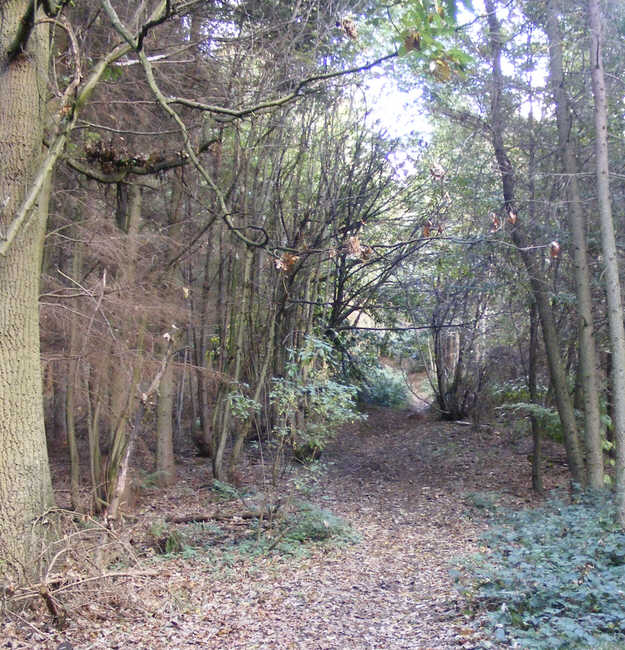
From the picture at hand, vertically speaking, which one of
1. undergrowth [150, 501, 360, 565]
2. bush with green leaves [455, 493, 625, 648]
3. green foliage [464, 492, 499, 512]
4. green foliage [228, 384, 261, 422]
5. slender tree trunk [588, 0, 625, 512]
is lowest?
green foliage [464, 492, 499, 512]

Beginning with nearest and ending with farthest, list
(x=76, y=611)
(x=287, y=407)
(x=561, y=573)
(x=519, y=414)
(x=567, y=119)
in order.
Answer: (x=76, y=611) < (x=561, y=573) < (x=287, y=407) < (x=567, y=119) < (x=519, y=414)

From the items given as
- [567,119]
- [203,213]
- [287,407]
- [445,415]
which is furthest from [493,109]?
[445,415]

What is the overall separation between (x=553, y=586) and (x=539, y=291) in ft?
21.5

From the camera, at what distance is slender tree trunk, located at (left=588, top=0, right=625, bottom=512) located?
8680 mm

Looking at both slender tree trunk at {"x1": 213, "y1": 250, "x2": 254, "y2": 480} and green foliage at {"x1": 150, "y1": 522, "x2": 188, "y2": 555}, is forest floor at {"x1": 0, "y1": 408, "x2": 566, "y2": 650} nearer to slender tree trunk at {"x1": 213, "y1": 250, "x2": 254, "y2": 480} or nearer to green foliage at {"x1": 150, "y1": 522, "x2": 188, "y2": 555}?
green foliage at {"x1": 150, "y1": 522, "x2": 188, "y2": 555}

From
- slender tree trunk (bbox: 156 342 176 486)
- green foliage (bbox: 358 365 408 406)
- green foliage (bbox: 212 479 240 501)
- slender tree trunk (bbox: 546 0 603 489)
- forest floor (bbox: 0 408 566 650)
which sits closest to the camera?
forest floor (bbox: 0 408 566 650)

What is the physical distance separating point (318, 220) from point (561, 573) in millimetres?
7657

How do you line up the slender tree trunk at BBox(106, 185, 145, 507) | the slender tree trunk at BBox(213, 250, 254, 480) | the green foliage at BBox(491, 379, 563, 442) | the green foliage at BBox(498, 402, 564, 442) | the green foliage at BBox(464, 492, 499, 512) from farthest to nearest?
the green foliage at BBox(491, 379, 563, 442), the slender tree trunk at BBox(213, 250, 254, 480), the green foliage at BBox(464, 492, 499, 512), the green foliage at BBox(498, 402, 564, 442), the slender tree trunk at BBox(106, 185, 145, 507)

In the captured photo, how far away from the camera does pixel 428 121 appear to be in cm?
1300

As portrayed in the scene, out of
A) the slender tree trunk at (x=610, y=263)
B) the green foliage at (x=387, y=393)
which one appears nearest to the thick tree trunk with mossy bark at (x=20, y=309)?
the slender tree trunk at (x=610, y=263)

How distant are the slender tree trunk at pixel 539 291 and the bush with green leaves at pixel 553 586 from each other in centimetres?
348

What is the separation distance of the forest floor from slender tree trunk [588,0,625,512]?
2.22 m

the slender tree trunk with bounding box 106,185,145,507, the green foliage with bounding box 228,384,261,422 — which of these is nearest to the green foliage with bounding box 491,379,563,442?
the green foliage with bounding box 228,384,261,422

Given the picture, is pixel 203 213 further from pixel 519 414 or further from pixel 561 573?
pixel 561 573
